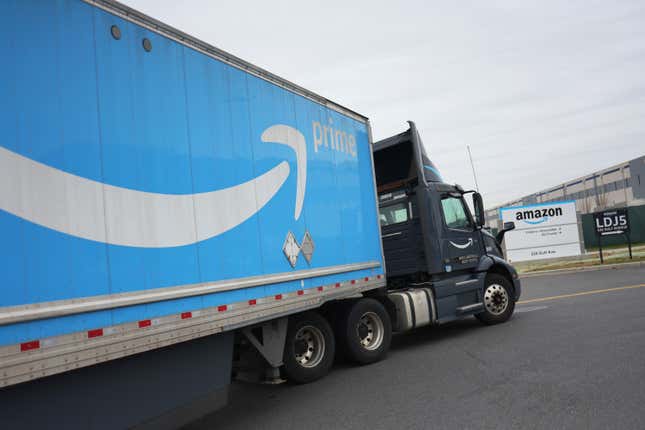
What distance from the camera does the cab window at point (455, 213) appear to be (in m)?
8.90

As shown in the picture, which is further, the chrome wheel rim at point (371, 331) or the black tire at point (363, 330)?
the chrome wheel rim at point (371, 331)

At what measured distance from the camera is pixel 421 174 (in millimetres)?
8633

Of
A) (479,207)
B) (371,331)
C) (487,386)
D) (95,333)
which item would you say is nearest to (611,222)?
(479,207)

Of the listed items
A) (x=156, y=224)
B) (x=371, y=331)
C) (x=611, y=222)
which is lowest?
(x=371, y=331)

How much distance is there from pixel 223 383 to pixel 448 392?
2.41m

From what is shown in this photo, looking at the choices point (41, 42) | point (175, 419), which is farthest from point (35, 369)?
point (175, 419)

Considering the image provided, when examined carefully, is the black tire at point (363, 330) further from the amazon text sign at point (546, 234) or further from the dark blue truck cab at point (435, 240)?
the amazon text sign at point (546, 234)

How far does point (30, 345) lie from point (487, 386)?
4411mm

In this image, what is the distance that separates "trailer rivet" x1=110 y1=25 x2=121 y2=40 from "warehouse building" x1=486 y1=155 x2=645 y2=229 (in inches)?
1775

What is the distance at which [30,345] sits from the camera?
10.5 ft

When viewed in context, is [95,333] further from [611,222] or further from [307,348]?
[611,222]

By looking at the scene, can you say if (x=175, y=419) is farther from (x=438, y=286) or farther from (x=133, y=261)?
(x=438, y=286)

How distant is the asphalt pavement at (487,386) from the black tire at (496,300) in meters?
0.34

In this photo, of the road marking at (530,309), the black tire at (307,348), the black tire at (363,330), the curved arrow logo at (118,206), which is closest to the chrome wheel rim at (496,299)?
the road marking at (530,309)
